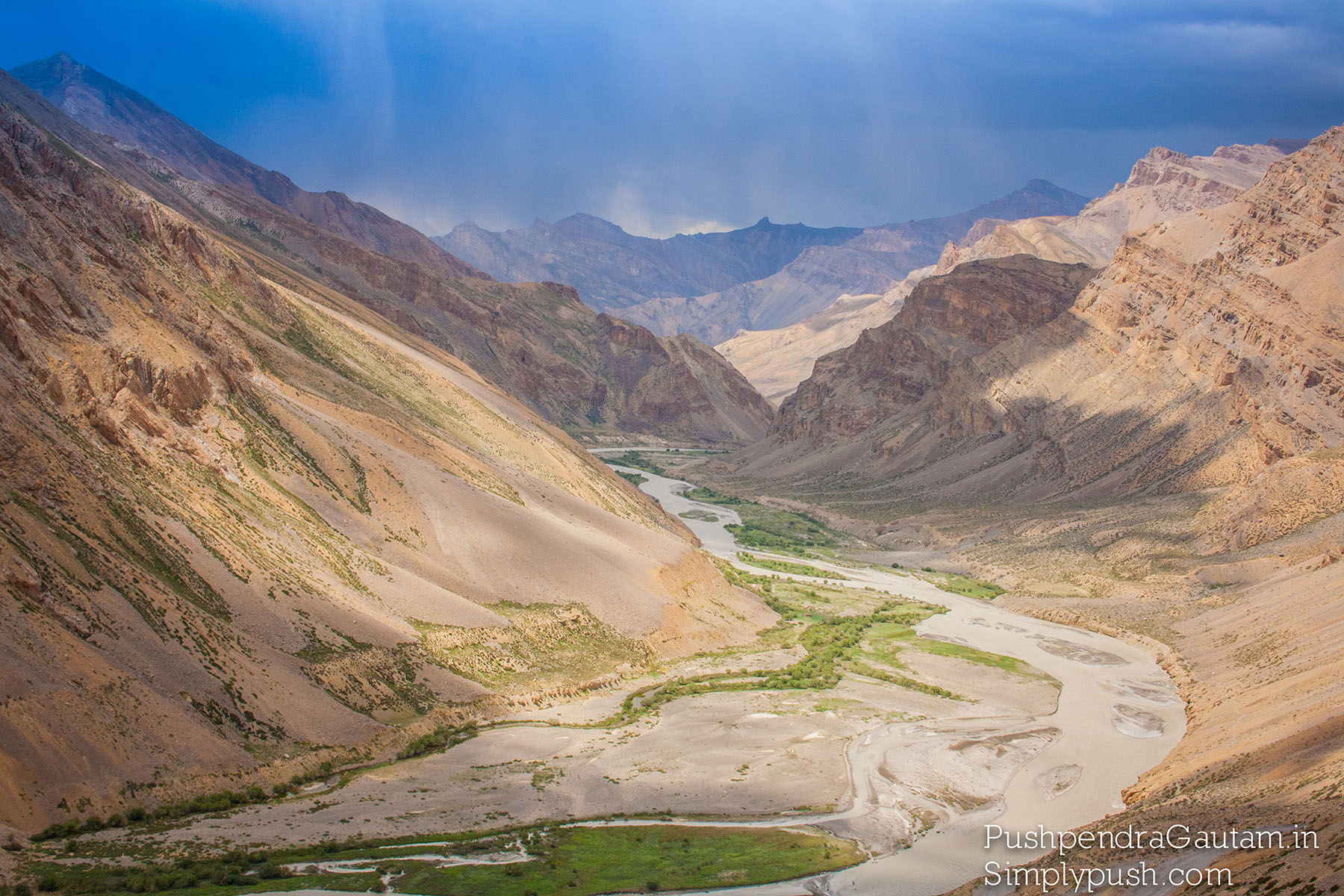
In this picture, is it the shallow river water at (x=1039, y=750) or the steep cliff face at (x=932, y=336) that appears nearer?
the shallow river water at (x=1039, y=750)

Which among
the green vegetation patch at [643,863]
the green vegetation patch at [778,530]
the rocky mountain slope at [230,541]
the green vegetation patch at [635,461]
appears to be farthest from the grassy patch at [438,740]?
the green vegetation patch at [635,461]

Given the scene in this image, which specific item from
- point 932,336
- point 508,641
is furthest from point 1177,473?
point 508,641

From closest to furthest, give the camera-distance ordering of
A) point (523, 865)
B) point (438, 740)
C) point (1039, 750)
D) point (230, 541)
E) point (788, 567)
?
point (523, 865), point (438, 740), point (230, 541), point (1039, 750), point (788, 567)

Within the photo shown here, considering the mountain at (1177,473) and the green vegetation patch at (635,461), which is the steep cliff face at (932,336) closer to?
the mountain at (1177,473)

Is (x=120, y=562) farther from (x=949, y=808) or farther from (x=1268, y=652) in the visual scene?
(x=1268, y=652)

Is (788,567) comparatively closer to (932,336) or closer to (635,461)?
(932,336)

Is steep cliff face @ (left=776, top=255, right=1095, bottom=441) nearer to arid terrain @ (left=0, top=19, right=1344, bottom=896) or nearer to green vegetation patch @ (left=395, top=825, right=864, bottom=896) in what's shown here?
arid terrain @ (left=0, top=19, right=1344, bottom=896)
